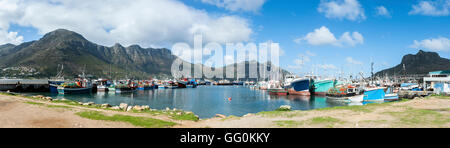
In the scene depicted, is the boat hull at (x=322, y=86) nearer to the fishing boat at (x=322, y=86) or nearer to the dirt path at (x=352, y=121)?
the fishing boat at (x=322, y=86)

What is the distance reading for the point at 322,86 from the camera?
8338 centimetres

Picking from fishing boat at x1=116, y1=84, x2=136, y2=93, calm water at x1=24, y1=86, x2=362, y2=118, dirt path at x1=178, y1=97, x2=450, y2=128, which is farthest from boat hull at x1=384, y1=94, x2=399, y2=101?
fishing boat at x1=116, y1=84, x2=136, y2=93

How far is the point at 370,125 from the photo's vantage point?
12.5 meters

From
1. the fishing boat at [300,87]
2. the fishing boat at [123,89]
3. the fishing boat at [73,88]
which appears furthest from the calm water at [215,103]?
the fishing boat at [123,89]

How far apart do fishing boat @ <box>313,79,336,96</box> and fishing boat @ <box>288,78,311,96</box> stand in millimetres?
6277

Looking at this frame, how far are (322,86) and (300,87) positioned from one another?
29.2ft

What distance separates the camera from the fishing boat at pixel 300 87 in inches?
3134

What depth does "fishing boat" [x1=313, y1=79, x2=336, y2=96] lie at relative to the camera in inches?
3231

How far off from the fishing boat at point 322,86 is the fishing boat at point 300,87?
628 cm

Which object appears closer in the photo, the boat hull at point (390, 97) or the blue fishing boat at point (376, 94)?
the blue fishing boat at point (376, 94)
